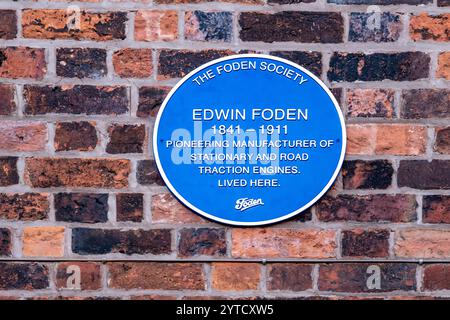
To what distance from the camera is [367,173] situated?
1.87m

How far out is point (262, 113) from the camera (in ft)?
6.05

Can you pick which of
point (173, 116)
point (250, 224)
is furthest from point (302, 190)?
point (173, 116)

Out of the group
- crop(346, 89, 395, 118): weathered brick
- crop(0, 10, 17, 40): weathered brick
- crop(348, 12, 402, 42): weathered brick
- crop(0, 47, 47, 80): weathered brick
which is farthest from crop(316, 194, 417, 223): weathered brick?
crop(0, 10, 17, 40): weathered brick

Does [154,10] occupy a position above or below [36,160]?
above

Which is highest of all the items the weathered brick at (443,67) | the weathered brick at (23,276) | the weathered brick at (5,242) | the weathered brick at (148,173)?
the weathered brick at (443,67)

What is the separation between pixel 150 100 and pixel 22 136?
39 cm

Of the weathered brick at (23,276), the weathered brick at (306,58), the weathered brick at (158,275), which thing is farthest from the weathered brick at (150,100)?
the weathered brick at (23,276)

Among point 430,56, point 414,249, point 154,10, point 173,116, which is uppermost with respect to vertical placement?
point 154,10

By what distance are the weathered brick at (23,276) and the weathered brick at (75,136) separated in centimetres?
37

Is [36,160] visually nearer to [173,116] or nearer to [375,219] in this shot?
[173,116]

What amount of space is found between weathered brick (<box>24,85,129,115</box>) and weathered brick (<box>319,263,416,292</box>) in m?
0.78

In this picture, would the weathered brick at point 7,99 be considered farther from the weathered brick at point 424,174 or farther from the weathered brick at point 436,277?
the weathered brick at point 436,277

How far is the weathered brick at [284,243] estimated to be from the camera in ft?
6.16

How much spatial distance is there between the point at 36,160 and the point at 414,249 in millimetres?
1160
